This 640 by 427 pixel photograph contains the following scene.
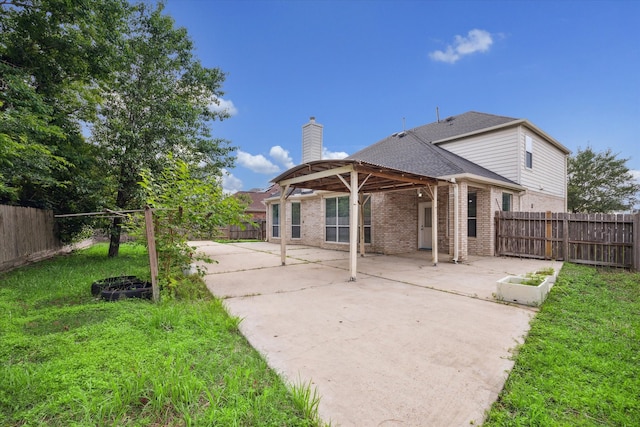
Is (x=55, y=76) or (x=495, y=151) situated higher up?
(x=55, y=76)

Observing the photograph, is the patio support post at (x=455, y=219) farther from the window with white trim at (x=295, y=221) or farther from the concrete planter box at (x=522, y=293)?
the window with white trim at (x=295, y=221)

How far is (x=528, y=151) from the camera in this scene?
480 inches

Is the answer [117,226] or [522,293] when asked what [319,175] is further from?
[117,226]

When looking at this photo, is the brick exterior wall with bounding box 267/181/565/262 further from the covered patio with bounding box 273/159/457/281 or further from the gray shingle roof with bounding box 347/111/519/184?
the covered patio with bounding box 273/159/457/281

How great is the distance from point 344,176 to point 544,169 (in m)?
11.0

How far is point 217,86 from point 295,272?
7.44 metres

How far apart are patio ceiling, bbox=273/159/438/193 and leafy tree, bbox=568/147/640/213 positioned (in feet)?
76.4

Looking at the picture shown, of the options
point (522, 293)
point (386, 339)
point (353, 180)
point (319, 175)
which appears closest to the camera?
point (386, 339)

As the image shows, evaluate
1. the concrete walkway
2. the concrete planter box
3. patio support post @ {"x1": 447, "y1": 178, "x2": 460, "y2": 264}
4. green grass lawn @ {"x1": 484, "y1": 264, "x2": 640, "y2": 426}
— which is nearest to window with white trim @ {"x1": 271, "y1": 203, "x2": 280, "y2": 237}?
patio support post @ {"x1": 447, "y1": 178, "x2": 460, "y2": 264}

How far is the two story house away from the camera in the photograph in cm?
A: 897

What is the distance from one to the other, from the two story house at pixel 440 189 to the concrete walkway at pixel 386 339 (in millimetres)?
2806

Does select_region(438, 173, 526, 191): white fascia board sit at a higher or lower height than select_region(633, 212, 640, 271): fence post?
higher

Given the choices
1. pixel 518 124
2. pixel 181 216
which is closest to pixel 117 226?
pixel 181 216

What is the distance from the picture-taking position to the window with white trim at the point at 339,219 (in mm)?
12203
